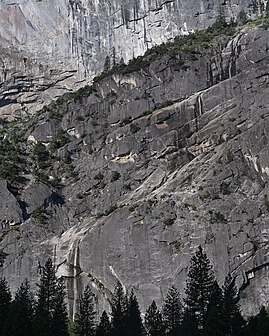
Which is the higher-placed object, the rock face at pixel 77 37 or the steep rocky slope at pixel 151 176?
the rock face at pixel 77 37

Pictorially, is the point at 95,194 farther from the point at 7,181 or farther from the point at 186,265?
the point at 186,265

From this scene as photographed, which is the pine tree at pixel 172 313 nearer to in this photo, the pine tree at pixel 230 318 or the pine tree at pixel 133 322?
the pine tree at pixel 133 322

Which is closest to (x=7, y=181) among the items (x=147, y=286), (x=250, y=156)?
(x=147, y=286)

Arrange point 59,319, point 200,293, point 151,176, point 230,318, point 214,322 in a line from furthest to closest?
point 151,176 < point 200,293 < point 59,319 < point 230,318 < point 214,322

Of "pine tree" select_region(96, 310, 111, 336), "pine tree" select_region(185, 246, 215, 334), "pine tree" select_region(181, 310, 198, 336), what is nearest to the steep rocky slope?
"pine tree" select_region(185, 246, 215, 334)

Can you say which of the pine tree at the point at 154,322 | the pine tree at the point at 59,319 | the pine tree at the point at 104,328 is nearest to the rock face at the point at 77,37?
the pine tree at the point at 59,319

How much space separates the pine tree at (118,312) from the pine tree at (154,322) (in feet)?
6.67

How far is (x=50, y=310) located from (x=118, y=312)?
21.8ft

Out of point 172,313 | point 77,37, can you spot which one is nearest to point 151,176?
point 172,313

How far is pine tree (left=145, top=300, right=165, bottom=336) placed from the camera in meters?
55.2

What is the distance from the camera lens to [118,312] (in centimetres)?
5800

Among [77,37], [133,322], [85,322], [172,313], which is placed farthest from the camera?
[77,37]

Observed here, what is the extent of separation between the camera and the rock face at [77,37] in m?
104

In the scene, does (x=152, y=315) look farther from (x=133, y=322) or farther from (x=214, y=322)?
(x=214, y=322)
